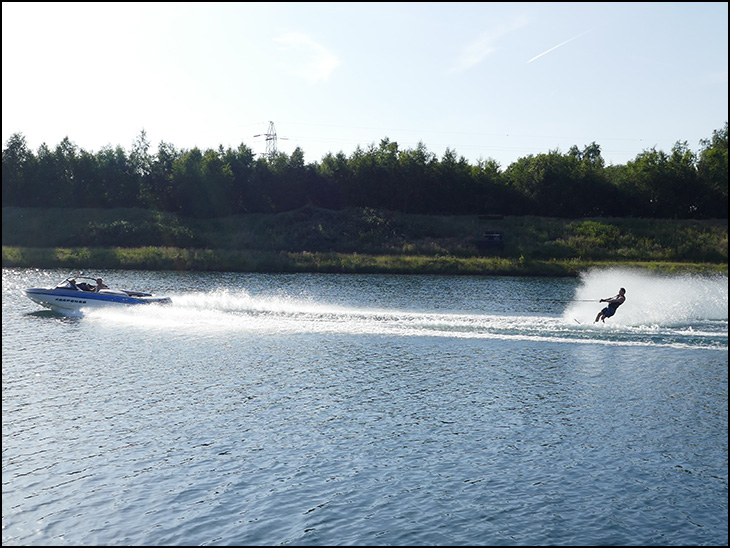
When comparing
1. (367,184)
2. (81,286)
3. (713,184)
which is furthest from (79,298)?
(713,184)

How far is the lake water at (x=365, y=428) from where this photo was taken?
15.6 m

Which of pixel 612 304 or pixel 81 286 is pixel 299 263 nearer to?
pixel 81 286

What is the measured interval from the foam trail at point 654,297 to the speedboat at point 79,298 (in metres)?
28.8

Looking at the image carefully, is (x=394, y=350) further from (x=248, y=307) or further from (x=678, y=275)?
(x=678, y=275)

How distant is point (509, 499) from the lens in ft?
55.5

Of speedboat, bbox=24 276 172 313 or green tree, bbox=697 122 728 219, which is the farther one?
green tree, bbox=697 122 728 219

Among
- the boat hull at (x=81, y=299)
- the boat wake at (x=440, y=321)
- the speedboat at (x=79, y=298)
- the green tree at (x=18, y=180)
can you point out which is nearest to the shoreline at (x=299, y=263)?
the boat wake at (x=440, y=321)

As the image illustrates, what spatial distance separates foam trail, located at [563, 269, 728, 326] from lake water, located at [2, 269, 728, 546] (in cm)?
47

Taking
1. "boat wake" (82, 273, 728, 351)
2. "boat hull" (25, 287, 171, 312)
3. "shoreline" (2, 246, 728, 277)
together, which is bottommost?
"boat wake" (82, 273, 728, 351)

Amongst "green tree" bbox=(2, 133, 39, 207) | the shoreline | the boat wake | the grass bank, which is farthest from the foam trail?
"green tree" bbox=(2, 133, 39, 207)

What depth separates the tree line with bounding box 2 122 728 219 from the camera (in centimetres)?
11038

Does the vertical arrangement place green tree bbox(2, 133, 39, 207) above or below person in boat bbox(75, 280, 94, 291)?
above

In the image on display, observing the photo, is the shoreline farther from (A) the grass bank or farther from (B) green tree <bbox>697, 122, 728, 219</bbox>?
(B) green tree <bbox>697, 122, 728, 219</bbox>

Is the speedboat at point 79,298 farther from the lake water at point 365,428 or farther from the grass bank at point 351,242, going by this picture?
the grass bank at point 351,242
